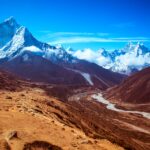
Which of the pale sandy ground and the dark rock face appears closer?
the dark rock face

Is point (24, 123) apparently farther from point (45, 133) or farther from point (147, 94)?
point (147, 94)

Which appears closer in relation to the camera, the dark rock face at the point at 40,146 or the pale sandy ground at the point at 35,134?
the dark rock face at the point at 40,146

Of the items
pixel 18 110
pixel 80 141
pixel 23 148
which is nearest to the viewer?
pixel 23 148

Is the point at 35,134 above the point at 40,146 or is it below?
above

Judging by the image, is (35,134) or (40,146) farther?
(35,134)

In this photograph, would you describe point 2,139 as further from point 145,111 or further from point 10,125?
point 145,111

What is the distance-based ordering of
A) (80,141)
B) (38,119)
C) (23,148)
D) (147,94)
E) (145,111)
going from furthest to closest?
(147,94), (145,111), (38,119), (80,141), (23,148)

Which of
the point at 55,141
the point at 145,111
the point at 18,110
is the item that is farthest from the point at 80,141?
the point at 145,111

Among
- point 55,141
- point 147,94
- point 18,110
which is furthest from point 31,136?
point 147,94

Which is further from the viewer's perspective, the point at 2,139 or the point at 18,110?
the point at 18,110
